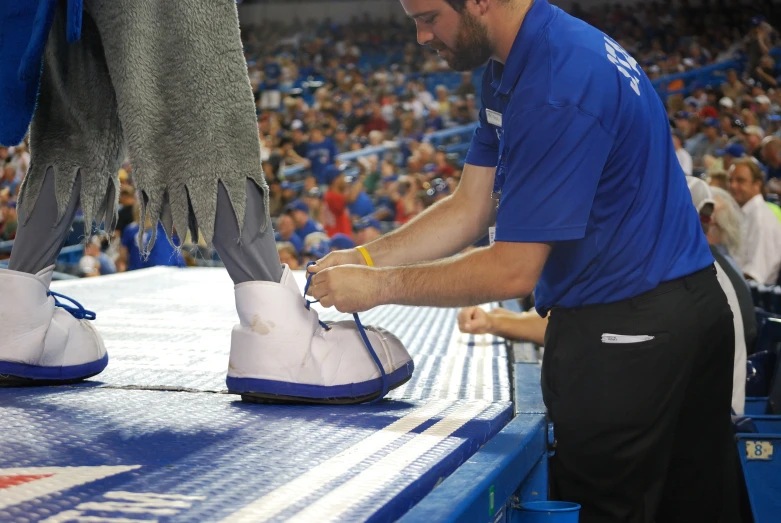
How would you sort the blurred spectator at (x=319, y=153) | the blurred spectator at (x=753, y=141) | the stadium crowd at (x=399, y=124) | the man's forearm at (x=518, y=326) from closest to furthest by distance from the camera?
1. the man's forearm at (x=518, y=326)
2. the stadium crowd at (x=399, y=124)
3. the blurred spectator at (x=753, y=141)
4. the blurred spectator at (x=319, y=153)

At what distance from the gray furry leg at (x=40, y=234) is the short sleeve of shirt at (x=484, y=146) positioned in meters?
0.68

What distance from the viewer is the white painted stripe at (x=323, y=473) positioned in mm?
761

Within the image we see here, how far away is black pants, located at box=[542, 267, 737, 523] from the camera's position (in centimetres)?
128

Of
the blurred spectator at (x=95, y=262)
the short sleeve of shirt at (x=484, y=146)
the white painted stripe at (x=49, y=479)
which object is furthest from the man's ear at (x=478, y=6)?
the blurred spectator at (x=95, y=262)

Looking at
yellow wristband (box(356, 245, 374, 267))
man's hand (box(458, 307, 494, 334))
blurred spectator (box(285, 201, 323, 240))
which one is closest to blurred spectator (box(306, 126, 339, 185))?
blurred spectator (box(285, 201, 323, 240))

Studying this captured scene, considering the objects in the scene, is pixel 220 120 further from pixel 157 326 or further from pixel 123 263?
pixel 123 263

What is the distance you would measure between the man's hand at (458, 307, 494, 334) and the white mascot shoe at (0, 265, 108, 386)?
34.9 inches

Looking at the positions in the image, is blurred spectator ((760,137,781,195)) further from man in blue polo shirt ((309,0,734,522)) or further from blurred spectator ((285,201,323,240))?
man in blue polo shirt ((309,0,734,522))

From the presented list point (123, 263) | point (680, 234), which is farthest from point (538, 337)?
point (123, 263)

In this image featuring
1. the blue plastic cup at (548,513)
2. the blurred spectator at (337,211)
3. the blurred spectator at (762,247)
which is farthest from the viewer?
the blurred spectator at (337,211)

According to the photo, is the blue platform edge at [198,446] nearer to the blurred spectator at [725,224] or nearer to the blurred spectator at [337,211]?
the blurred spectator at [725,224]

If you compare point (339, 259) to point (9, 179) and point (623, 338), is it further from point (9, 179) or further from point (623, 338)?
point (9, 179)

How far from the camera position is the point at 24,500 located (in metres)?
0.76

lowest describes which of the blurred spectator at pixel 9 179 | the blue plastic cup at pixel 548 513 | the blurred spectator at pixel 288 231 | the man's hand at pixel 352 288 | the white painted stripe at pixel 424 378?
the blue plastic cup at pixel 548 513
